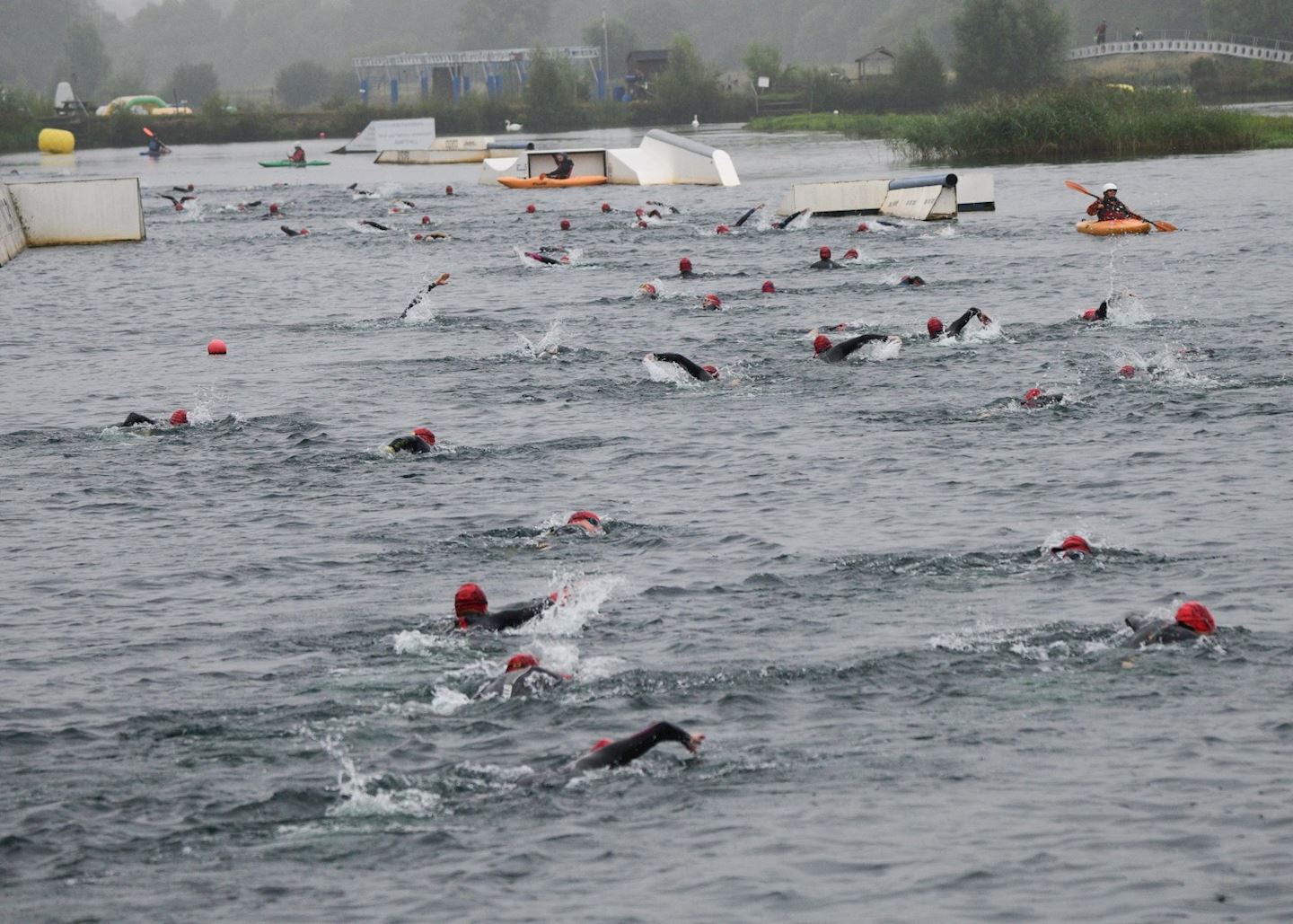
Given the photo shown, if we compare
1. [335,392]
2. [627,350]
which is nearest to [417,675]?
[335,392]

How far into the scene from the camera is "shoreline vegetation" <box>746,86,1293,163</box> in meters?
60.8

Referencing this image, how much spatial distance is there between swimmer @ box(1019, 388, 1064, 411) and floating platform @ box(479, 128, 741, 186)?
42.3 metres

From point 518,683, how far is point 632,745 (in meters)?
1.72

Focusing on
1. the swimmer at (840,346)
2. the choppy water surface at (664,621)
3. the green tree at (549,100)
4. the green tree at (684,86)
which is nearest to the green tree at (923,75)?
the green tree at (684,86)

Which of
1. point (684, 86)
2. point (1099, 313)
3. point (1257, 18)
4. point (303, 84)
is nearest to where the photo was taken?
point (1099, 313)

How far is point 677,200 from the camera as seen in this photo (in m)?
58.6

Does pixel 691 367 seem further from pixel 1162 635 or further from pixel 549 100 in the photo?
pixel 549 100

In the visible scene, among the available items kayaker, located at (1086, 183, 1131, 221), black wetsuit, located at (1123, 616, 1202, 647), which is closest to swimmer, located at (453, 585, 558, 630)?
black wetsuit, located at (1123, 616, 1202, 647)

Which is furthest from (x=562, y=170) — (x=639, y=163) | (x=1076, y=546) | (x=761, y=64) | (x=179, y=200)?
(x=761, y=64)

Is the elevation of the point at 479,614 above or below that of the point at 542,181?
below

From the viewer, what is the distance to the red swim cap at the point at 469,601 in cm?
1373

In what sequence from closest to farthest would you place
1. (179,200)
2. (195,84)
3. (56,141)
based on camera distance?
(179,200)
(56,141)
(195,84)

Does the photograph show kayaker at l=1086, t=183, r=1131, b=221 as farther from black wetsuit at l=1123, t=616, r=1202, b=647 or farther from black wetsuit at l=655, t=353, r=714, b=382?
black wetsuit at l=1123, t=616, r=1202, b=647

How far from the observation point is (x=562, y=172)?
66.6 meters
